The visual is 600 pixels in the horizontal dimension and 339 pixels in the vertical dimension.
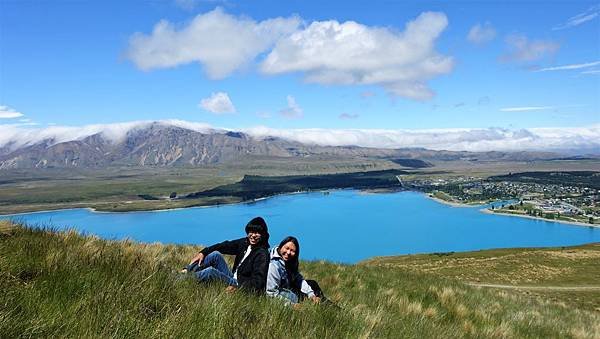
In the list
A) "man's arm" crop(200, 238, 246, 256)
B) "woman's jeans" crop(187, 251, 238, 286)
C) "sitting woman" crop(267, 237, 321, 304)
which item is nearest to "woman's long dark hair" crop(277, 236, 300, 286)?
"sitting woman" crop(267, 237, 321, 304)

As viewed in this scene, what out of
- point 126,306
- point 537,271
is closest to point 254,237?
point 126,306

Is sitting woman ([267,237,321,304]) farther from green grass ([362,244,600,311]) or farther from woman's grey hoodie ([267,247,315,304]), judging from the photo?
green grass ([362,244,600,311])

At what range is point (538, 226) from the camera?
5950 inches

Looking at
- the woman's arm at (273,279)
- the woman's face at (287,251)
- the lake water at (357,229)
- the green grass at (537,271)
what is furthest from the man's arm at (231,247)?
the lake water at (357,229)

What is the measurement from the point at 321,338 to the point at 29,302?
2.32 m

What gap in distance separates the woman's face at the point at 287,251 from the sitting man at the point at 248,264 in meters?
0.24

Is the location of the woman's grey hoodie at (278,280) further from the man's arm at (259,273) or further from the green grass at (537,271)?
the green grass at (537,271)

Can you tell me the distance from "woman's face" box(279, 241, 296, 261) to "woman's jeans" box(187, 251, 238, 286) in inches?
32.3

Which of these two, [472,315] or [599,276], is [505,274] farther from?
[472,315]

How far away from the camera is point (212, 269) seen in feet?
20.1

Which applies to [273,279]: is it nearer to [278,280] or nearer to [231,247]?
[278,280]

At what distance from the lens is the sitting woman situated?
20.6 ft

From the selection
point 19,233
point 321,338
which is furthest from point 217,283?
point 19,233

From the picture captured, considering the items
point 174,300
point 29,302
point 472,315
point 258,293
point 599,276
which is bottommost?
point 599,276
